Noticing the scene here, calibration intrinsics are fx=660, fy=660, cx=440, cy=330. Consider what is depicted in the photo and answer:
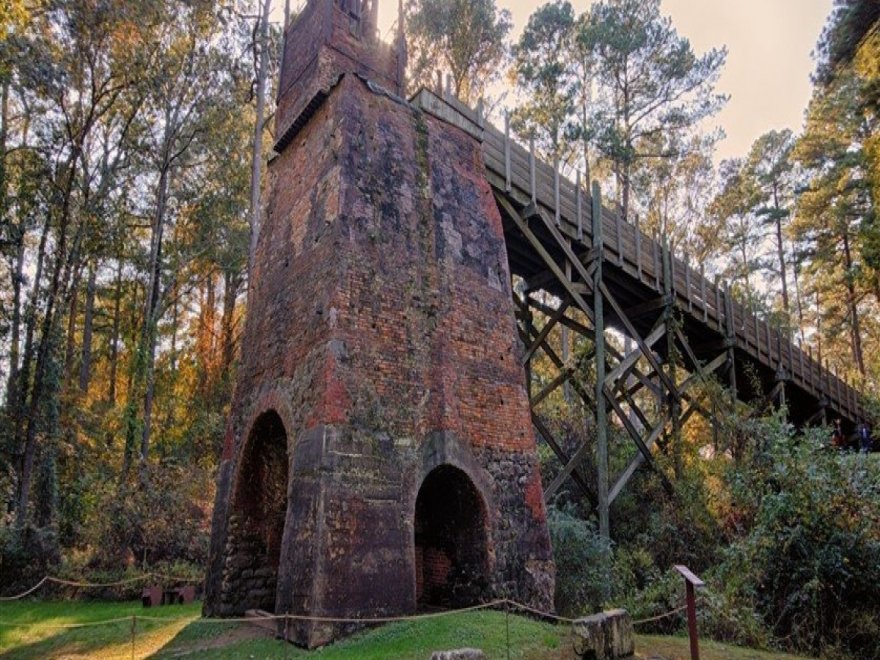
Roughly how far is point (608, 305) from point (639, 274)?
0.87 metres

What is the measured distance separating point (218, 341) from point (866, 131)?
2397 centimetres

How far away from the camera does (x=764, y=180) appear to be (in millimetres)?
28531

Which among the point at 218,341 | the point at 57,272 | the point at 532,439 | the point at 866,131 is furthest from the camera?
→ the point at 218,341

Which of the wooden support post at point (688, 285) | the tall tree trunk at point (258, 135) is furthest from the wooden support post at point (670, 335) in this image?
the tall tree trunk at point (258, 135)

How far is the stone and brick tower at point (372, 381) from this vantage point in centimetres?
742

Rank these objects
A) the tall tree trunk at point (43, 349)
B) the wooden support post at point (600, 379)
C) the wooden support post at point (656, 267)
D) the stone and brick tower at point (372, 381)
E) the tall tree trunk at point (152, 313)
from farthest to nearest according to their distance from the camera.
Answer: the tall tree trunk at point (152, 313) → the tall tree trunk at point (43, 349) → the wooden support post at point (656, 267) → the wooden support post at point (600, 379) → the stone and brick tower at point (372, 381)

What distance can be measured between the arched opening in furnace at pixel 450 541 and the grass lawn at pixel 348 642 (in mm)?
936

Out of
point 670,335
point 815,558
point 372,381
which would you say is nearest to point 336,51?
point 372,381

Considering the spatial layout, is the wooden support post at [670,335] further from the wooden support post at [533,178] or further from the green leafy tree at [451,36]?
the green leafy tree at [451,36]

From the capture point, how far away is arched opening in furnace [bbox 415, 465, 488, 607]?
8453mm

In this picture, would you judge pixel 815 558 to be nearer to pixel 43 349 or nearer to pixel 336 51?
pixel 336 51

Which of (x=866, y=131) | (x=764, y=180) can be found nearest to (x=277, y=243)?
(x=866, y=131)

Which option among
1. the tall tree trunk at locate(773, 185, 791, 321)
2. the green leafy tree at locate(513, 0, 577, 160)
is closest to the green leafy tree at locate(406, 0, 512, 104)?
the green leafy tree at locate(513, 0, 577, 160)

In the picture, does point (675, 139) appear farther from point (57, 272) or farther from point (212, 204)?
point (57, 272)
